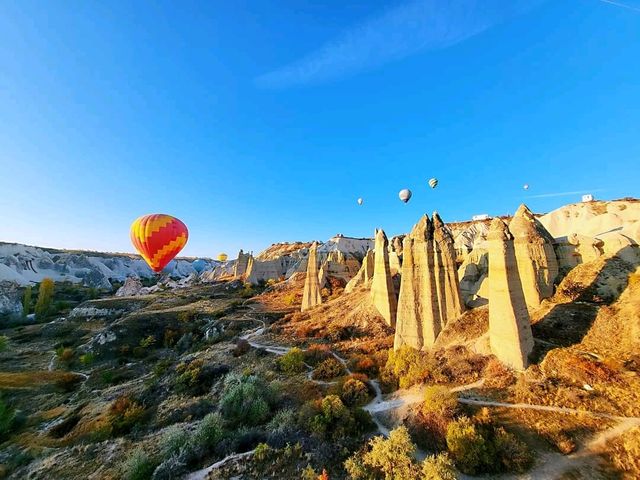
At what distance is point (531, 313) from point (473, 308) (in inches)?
142

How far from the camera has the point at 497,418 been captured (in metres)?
12.8

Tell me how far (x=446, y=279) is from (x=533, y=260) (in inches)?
261

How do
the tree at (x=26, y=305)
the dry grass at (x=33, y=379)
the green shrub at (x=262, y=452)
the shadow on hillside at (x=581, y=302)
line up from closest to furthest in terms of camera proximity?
the green shrub at (x=262, y=452) → the shadow on hillside at (x=581, y=302) → the dry grass at (x=33, y=379) → the tree at (x=26, y=305)

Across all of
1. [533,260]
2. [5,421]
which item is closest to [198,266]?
[5,421]

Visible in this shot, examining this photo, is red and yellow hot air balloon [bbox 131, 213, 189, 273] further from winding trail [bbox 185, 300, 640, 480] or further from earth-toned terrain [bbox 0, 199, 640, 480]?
winding trail [bbox 185, 300, 640, 480]

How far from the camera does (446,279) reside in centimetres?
2153

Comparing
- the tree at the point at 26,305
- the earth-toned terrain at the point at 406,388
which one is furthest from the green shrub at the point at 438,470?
the tree at the point at 26,305

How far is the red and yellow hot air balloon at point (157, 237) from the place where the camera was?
4225 centimetres

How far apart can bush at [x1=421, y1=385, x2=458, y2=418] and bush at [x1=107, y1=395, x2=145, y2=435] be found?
18.4 m

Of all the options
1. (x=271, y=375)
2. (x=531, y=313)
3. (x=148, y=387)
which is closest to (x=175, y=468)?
(x=271, y=375)

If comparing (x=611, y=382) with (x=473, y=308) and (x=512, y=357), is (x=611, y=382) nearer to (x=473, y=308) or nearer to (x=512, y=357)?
(x=512, y=357)

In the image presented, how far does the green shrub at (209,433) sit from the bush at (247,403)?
1.43 m

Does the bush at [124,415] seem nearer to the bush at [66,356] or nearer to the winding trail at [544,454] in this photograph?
the winding trail at [544,454]

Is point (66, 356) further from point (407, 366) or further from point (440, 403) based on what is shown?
point (440, 403)
